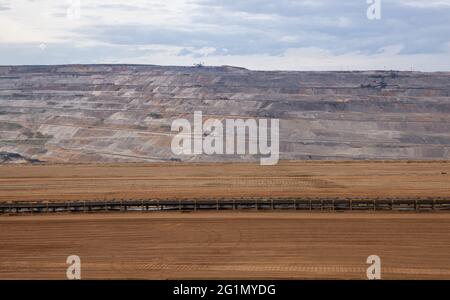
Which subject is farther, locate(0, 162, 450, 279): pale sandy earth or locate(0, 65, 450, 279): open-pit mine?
locate(0, 65, 450, 279): open-pit mine

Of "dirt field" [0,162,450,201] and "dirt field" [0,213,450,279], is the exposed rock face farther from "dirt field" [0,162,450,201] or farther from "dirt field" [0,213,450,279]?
"dirt field" [0,213,450,279]

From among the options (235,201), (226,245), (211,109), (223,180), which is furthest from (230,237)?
(211,109)

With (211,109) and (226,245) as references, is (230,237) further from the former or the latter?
(211,109)

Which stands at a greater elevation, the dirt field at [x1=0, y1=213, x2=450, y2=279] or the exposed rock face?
the exposed rock face

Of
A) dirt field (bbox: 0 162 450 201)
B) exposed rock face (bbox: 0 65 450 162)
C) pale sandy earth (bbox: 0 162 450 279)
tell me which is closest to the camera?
pale sandy earth (bbox: 0 162 450 279)

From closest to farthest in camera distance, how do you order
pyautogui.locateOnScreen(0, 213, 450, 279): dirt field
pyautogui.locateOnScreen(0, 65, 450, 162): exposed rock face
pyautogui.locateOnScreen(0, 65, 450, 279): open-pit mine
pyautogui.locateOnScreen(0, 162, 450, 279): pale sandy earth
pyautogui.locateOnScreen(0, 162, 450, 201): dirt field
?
1. pyautogui.locateOnScreen(0, 213, 450, 279): dirt field
2. pyautogui.locateOnScreen(0, 162, 450, 279): pale sandy earth
3. pyautogui.locateOnScreen(0, 65, 450, 279): open-pit mine
4. pyautogui.locateOnScreen(0, 162, 450, 201): dirt field
5. pyautogui.locateOnScreen(0, 65, 450, 162): exposed rock face

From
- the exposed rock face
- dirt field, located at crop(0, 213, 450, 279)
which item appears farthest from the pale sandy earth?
the exposed rock face
